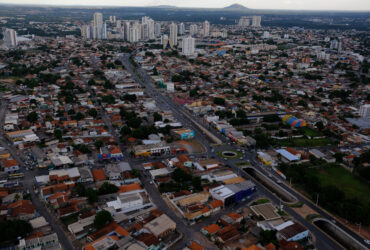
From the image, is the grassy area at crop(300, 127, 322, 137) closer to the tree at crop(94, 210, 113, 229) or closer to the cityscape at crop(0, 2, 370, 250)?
the cityscape at crop(0, 2, 370, 250)

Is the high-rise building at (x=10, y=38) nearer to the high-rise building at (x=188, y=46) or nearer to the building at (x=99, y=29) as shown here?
the building at (x=99, y=29)

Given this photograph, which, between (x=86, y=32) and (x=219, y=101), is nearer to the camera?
(x=219, y=101)

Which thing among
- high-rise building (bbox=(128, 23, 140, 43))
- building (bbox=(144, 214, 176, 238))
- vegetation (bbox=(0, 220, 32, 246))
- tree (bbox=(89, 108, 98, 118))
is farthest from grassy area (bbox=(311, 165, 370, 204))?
high-rise building (bbox=(128, 23, 140, 43))

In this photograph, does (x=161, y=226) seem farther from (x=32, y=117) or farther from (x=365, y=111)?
(x=365, y=111)

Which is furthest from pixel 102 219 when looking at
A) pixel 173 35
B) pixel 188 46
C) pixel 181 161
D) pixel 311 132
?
pixel 173 35

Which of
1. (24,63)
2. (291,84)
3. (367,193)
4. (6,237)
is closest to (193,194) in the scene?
(6,237)

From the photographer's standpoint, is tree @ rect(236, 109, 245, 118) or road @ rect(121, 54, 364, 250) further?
tree @ rect(236, 109, 245, 118)
